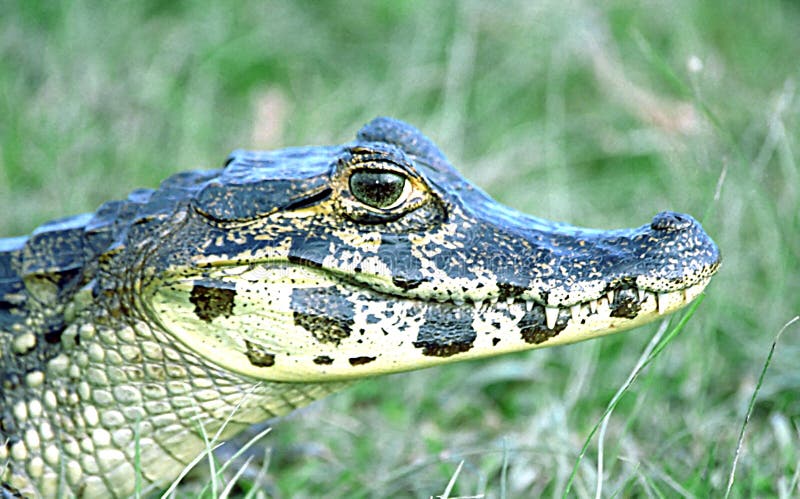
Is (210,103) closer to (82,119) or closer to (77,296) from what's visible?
(82,119)

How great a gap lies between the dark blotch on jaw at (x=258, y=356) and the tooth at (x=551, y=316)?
0.71m

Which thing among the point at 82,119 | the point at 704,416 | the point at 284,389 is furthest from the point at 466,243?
the point at 82,119

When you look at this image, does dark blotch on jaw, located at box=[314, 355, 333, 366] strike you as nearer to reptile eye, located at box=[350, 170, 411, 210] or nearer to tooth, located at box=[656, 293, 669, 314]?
reptile eye, located at box=[350, 170, 411, 210]

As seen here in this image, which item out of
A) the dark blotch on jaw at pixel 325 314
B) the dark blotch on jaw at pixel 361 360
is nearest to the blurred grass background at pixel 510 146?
the dark blotch on jaw at pixel 361 360

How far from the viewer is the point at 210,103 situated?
516 cm

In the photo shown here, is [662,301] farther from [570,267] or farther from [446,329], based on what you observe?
[446,329]

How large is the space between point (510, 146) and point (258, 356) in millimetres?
3155

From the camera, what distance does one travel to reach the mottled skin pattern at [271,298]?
2242 mm

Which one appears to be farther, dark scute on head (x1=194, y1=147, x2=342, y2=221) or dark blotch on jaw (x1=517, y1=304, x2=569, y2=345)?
dark scute on head (x1=194, y1=147, x2=342, y2=221)

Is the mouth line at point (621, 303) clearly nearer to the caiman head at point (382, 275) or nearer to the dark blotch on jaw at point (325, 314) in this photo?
the caiman head at point (382, 275)

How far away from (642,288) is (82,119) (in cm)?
329

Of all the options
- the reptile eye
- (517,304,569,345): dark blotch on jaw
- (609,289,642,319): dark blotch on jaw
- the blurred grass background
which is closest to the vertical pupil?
the reptile eye

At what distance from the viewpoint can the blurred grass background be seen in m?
2.96

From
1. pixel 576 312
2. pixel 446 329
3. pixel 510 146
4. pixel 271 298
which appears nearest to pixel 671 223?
pixel 576 312
